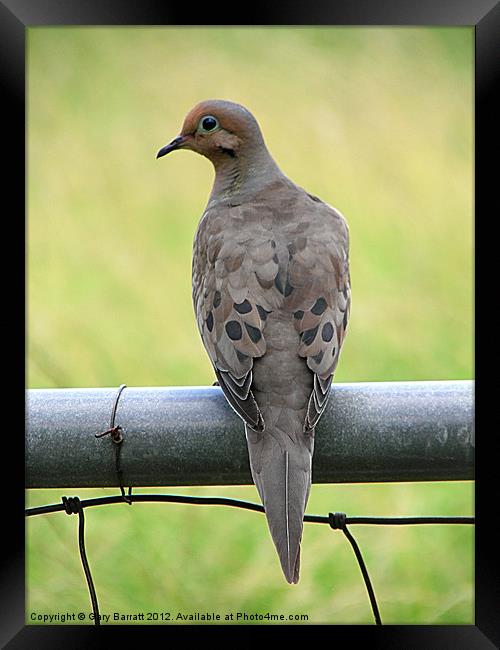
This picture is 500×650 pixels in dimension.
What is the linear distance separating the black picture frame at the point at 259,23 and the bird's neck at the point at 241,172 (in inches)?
36.9

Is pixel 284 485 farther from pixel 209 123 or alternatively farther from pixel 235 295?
pixel 209 123

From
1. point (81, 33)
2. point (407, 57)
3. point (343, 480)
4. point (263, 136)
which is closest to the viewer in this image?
point (343, 480)

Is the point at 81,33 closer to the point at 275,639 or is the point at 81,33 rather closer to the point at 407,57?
the point at 407,57

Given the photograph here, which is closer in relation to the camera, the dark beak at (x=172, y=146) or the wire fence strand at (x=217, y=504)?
the wire fence strand at (x=217, y=504)

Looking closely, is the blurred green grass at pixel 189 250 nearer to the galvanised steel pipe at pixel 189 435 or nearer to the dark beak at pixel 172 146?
the dark beak at pixel 172 146

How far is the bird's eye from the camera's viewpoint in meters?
3.66

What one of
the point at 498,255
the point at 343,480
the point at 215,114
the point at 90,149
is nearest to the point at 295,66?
the point at 215,114

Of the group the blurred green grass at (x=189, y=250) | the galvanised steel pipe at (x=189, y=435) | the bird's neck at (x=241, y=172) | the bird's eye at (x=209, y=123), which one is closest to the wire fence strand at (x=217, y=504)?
the galvanised steel pipe at (x=189, y=435)

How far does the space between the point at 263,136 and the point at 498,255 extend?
55.4 inches

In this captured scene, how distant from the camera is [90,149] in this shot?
397 cm

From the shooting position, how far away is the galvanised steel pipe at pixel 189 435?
2293mm

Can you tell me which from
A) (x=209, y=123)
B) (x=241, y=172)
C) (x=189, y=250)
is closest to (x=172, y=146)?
(x=209, y=123)

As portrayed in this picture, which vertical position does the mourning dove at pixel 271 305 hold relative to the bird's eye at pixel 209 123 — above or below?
below

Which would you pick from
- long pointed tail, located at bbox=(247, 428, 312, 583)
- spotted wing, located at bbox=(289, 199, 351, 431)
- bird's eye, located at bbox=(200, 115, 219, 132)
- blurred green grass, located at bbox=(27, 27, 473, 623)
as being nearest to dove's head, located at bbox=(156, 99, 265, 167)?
bird's eye, located at bbox=(200, 115, 219, 132)
